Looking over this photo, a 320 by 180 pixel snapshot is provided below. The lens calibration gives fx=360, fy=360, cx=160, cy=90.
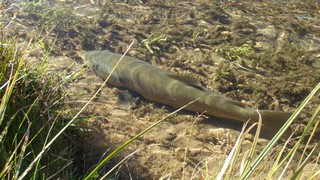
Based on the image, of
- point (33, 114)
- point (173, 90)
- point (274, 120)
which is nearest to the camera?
point (33, 114)

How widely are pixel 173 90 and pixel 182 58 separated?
1.41 m

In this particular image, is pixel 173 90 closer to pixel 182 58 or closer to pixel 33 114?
pixel 182 58

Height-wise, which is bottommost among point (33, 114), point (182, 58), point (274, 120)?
point (182, 58)

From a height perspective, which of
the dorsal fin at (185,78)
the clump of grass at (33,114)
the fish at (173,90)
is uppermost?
the clump of grass at (33,114)

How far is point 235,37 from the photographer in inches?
277

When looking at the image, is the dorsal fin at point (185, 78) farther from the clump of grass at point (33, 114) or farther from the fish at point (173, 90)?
the clump of grass at point (33, 114)

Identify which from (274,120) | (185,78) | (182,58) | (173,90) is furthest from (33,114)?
(182,58)

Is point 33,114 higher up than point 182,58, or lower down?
higher up

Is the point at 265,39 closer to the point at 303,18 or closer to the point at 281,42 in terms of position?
the point at 281,42

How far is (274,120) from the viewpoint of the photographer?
4.43 m

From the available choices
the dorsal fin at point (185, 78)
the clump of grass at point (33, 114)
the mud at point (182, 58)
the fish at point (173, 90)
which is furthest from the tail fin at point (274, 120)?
the clump of grass at point (33, 114)

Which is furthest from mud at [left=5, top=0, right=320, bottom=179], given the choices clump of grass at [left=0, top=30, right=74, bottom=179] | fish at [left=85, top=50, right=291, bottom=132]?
clump of grass at [left=0, top=30, right=74, bottom=179]

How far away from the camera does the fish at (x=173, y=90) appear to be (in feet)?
14.9

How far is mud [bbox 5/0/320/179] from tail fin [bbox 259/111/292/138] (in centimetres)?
22
